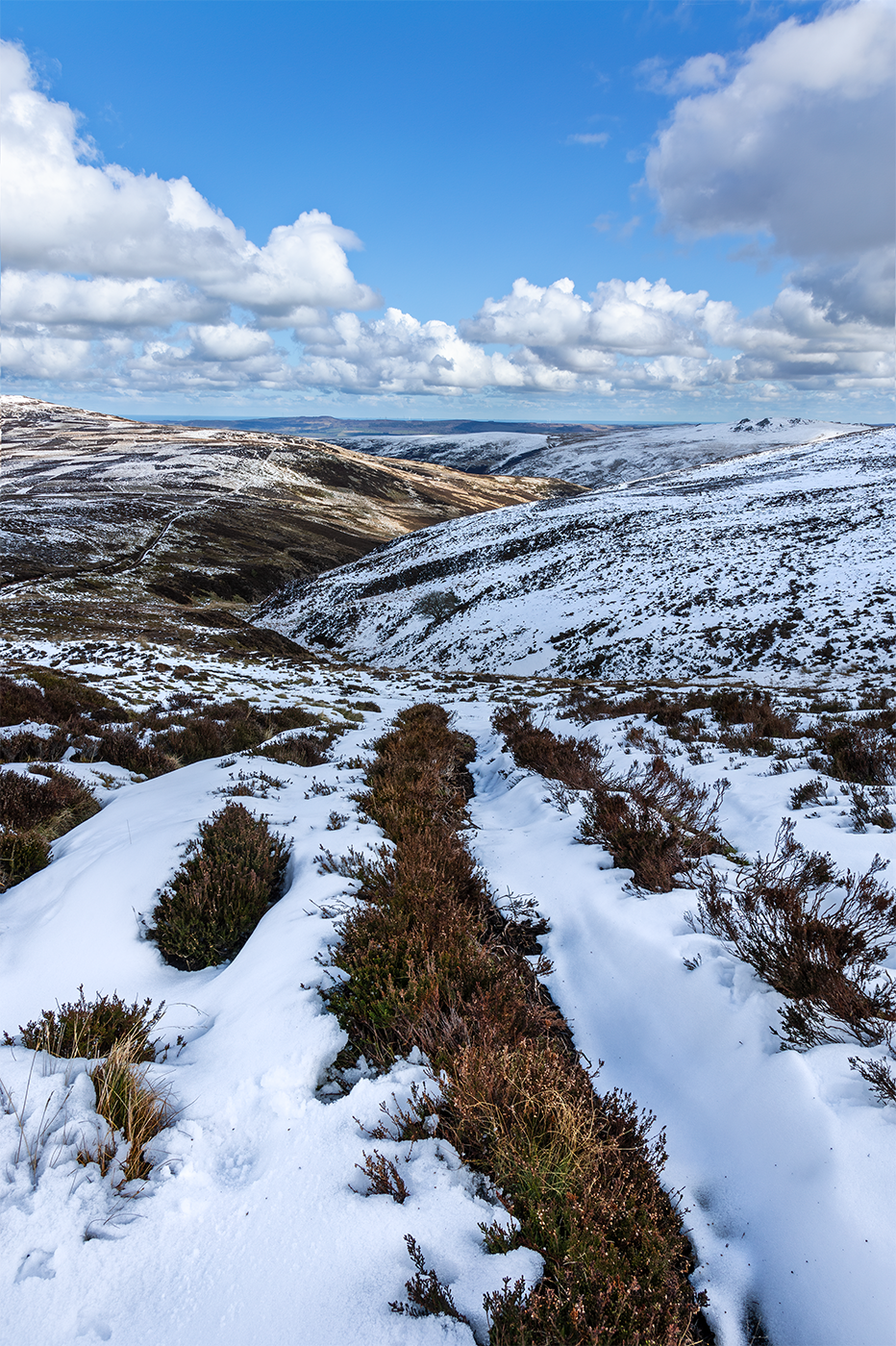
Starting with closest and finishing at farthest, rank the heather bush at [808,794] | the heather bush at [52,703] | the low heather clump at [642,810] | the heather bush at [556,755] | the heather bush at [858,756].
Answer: the low heather clump at [642,810] → the heather bush at [808,794] → the heather bush at [858,756] → the heather bush at [556,755] → the heather bush at [52,703]

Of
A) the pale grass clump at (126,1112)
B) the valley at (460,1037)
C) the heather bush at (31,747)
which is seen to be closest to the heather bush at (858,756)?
the valley at (460,1037)

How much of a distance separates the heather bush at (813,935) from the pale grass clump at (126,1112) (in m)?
3.13

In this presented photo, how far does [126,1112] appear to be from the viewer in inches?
101

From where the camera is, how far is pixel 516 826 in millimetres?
6891

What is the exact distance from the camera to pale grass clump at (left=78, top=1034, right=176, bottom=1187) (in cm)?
240

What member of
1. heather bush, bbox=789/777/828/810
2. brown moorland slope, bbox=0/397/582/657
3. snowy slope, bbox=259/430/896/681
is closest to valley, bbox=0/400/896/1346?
heather bush, bbox=789/777/828/810

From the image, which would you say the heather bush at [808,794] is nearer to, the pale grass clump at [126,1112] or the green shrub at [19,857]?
the pale grass clump at [126,1112]

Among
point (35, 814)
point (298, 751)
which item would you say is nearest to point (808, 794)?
point (298, 751)

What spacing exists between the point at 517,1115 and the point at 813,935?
2145 mm

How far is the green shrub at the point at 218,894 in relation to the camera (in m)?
4.31

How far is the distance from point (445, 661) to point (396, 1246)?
90.0 feet

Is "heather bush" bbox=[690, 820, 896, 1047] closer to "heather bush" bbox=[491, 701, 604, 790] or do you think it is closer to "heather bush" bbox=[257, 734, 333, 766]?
"heather bush" bbox=[491, 701, 604, 790]

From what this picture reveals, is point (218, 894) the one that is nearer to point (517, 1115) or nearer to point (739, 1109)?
point (517, 1115)

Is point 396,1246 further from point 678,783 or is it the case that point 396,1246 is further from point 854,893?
point 678,783
